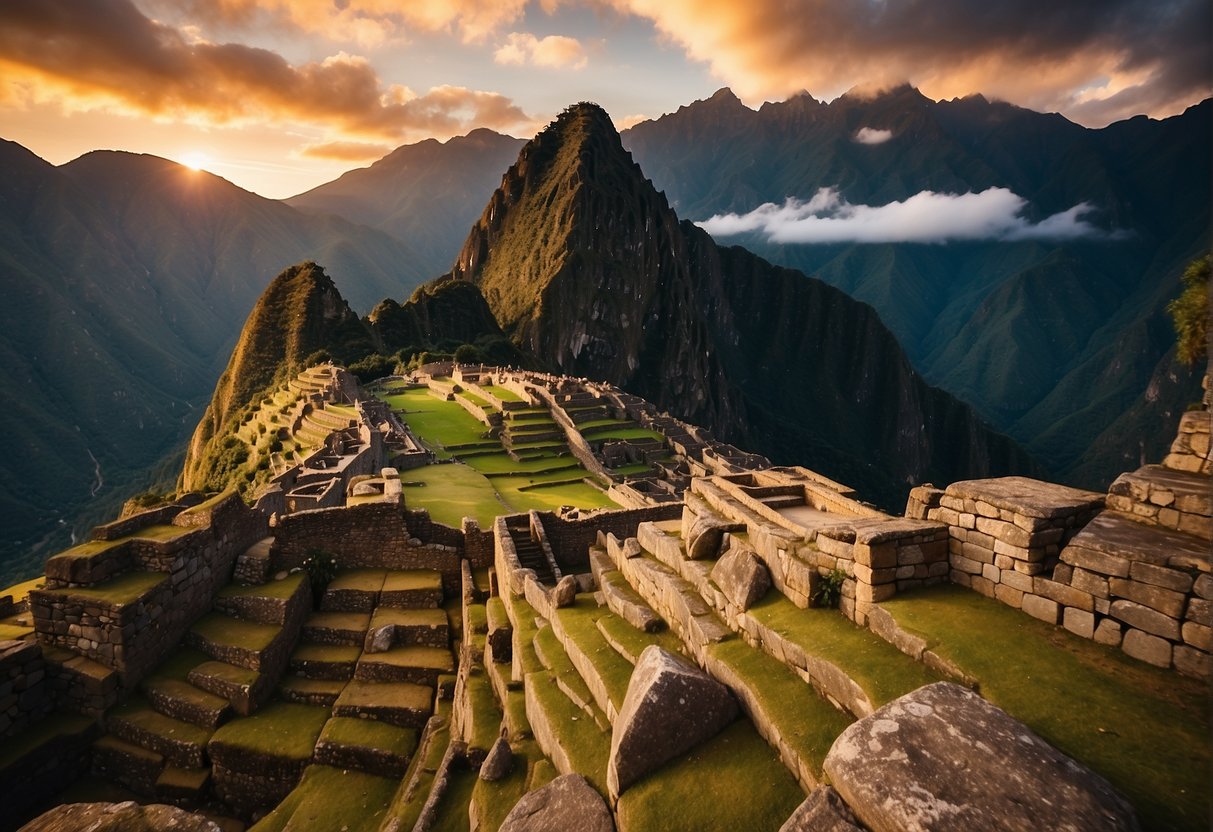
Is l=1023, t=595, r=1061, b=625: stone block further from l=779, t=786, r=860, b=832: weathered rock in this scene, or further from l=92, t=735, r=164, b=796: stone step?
l=92, t=735, r=164, b=796: stone step

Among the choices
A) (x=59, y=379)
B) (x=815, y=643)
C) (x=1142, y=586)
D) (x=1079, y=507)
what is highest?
(x=1079, y=507)

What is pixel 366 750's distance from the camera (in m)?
10.9

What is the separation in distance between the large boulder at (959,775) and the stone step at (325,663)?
11.6m

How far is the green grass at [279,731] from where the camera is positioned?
11016 millimetres

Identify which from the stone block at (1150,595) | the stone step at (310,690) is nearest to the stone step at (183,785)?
the stone step at (310,690)

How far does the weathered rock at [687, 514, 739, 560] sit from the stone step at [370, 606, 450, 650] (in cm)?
721

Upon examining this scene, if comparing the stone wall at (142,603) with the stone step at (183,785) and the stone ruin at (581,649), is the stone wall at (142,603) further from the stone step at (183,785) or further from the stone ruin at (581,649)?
the stone step at (183,785)

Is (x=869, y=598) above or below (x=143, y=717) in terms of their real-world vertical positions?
above

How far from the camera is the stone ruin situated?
5238 millimetres

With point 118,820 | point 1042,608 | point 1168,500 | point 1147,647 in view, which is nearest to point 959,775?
point 1147,647

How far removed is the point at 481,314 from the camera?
157125 millimetres

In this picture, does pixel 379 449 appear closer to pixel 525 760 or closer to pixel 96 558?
pixel 96 558

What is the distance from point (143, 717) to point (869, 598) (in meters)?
13.9

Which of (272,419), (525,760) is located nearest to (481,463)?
(272,419)
